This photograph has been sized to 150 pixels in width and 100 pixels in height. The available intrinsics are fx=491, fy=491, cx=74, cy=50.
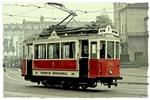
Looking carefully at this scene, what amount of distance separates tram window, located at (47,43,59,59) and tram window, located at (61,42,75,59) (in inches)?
13.1

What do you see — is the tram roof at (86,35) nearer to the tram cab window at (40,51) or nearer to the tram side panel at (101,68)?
the tram cab window at (40,51)

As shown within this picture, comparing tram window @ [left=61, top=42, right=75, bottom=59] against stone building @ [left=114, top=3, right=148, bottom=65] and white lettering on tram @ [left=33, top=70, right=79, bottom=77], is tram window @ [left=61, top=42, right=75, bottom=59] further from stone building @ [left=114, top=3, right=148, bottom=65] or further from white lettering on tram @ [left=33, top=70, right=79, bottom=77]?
stone building @ [left=114, top=3, right=148, bottom=65]

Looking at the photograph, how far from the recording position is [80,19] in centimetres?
2098

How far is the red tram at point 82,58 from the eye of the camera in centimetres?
1900

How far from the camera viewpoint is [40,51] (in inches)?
828

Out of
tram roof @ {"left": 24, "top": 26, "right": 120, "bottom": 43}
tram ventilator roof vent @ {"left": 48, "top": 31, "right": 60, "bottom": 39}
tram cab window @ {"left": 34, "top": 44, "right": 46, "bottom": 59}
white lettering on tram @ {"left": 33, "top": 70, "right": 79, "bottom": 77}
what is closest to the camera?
tram roof @ {"left": 24, "top": 26, "right": 120, "bottom": 43}

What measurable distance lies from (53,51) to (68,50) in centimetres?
88

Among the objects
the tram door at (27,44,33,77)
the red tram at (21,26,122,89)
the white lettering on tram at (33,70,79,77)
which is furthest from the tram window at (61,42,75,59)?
the tram door at (27,44,33,77)

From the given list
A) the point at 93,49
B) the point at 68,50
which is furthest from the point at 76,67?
the point at 93,49

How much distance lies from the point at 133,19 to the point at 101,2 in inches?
523

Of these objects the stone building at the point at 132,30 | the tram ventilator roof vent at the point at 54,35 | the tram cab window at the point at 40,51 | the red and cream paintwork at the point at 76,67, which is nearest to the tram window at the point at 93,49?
the red and cream paintwork at the point at 76,67

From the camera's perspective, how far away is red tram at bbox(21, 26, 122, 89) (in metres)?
19.0

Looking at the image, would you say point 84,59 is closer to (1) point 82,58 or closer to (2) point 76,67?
(1) point 82,58

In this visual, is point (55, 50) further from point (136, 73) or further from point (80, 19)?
point (136, 73)
